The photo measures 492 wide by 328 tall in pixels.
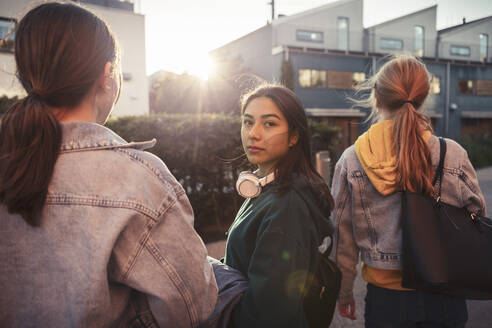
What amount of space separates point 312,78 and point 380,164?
25.4m

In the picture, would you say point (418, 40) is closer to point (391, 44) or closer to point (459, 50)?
point (391, 44)

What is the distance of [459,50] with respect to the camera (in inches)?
1337

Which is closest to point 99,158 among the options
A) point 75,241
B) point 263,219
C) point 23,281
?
point 75,241

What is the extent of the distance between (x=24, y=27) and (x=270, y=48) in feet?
95.1

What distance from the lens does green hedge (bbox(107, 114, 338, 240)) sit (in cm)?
551

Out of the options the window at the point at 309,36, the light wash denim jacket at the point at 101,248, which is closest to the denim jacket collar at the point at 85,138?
the light wash denim jacket at the point at 101,248

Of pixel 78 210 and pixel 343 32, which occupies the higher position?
pixel 343 32

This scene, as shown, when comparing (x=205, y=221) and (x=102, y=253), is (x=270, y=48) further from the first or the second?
(x=102, y=253)

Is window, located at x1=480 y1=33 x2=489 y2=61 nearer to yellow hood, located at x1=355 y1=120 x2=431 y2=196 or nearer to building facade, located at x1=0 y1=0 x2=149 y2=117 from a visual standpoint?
building facade, located at x1=0 y1=0 x2=149 y2=117

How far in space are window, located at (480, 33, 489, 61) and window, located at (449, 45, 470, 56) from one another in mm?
1893

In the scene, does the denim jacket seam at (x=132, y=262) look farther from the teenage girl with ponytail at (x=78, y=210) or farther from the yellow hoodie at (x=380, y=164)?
the yellow hoodie at (x=380, y=164)

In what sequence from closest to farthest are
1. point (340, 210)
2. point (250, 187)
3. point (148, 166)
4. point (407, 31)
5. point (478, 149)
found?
point (148, 166) < point (250, 187) < point (340, 210) < point (478, 149) < point (407, 31)

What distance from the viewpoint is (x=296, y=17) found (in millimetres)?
29266

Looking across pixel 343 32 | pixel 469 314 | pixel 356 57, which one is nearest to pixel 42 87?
pixel 469 314
